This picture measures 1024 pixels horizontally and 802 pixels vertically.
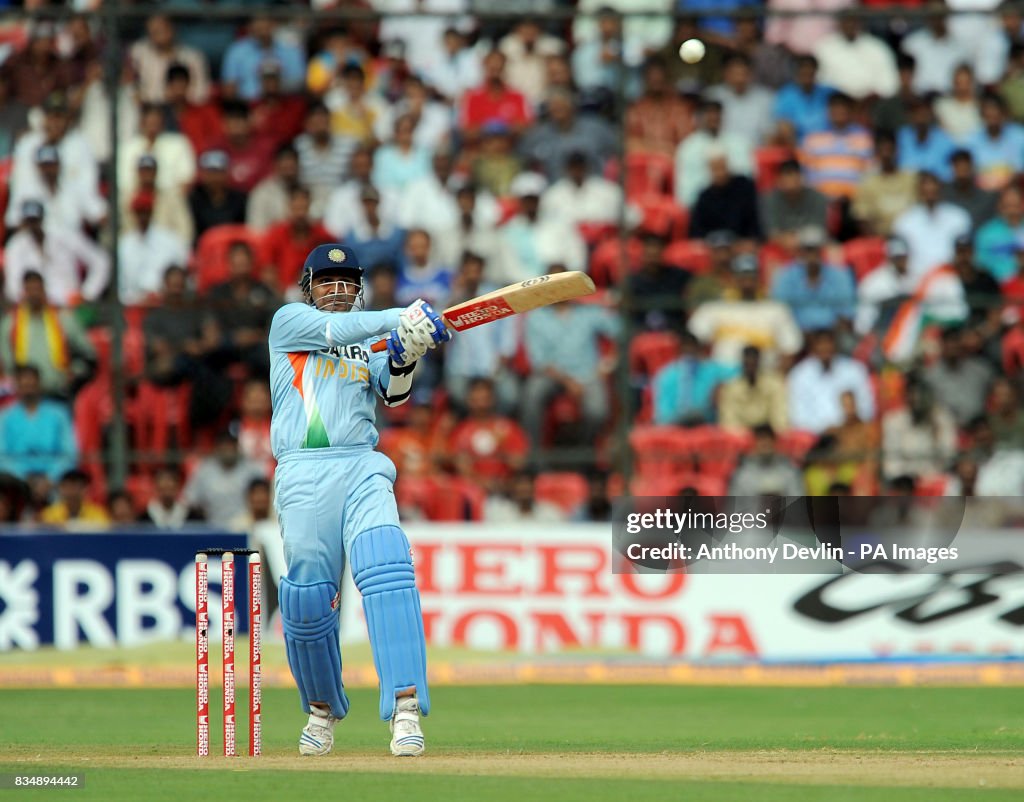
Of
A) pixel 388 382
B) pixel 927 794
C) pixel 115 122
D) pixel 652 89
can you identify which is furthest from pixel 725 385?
pixel 927 794

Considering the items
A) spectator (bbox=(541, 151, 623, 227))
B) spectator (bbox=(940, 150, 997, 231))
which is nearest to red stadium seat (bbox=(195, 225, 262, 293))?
spectator (bbox=(541, 151, 623, 227))

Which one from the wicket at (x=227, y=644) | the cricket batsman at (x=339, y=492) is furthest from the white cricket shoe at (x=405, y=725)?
the wicket at (x=227, y=644)

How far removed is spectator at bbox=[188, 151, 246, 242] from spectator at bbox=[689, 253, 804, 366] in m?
4.07

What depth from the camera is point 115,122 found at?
15.0 m

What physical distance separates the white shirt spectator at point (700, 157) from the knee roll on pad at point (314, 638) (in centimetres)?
898

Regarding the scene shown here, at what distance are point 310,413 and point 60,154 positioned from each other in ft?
28.6

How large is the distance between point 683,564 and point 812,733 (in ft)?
13.0

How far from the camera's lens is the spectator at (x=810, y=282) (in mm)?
15375

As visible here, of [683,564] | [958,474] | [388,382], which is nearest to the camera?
[388,382]

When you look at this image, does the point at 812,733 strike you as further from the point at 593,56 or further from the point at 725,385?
the point at 593,56

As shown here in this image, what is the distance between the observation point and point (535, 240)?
16.1 metres

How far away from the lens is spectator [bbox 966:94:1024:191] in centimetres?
1680

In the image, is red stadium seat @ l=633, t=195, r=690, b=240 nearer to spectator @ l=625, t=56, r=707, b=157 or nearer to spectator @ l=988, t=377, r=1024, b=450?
spectator @ l=625, t=56, r=707, b=157

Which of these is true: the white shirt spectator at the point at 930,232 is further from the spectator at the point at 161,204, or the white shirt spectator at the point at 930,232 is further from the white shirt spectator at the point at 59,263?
the white shirt spectator at the point at 59,263
